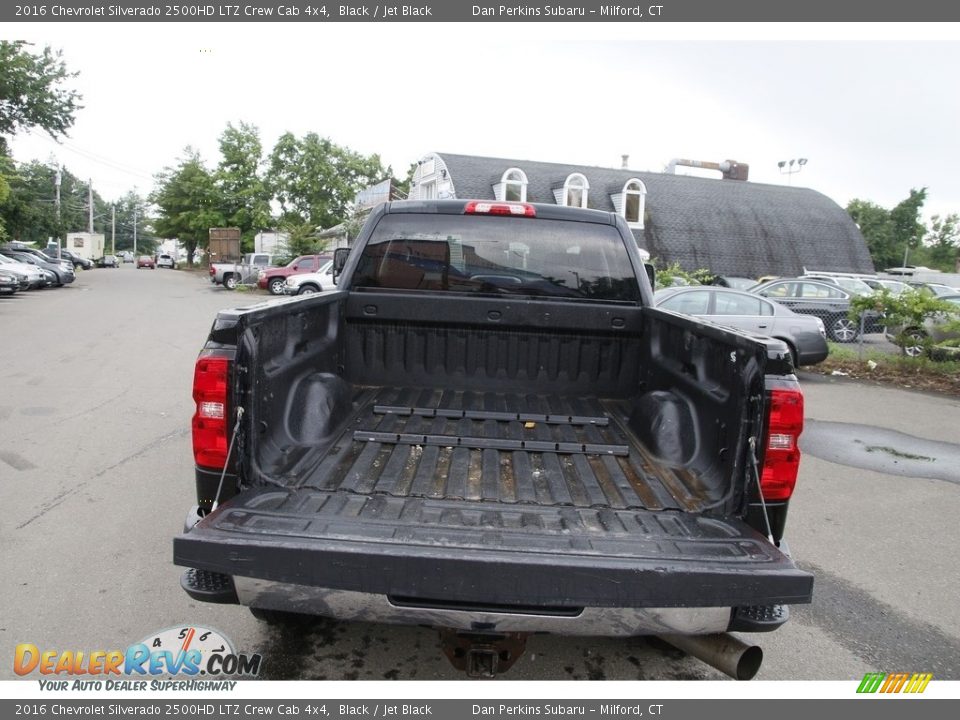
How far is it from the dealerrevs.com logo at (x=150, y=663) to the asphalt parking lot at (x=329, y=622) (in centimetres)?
8

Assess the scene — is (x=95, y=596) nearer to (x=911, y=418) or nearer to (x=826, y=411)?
(x=826, y=411)

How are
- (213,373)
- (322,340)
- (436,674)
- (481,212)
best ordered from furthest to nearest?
(481,212)
(322,340)
(436,674)
(213,373)

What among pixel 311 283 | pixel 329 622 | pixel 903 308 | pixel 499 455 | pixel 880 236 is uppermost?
pixel 880 236

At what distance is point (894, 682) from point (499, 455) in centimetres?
215

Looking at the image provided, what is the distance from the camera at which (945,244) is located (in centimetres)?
6444

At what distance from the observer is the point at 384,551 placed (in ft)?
7.27

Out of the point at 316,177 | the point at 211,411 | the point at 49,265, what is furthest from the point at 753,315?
the point at 316,177

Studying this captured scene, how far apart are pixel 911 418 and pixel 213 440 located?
9849 millimetres

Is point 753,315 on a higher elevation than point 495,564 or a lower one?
higher

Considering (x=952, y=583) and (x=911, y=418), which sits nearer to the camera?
(x=952, y=583)

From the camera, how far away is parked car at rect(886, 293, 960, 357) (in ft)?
39.6

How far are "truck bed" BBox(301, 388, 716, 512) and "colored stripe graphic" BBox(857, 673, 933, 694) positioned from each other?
1.29 meters

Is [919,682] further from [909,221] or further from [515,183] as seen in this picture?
[909,221]

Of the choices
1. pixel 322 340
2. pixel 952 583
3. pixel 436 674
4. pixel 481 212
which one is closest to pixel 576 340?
pixel 481 212
